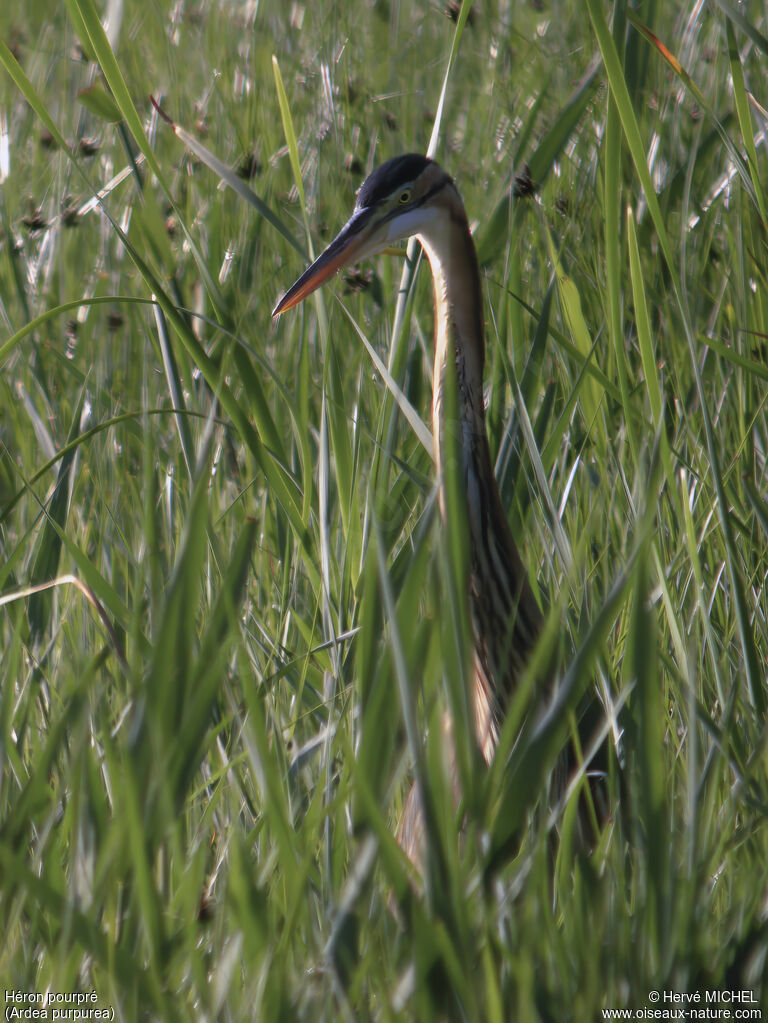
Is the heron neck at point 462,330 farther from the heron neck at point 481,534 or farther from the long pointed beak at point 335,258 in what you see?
the long pointed beak at point 335,258

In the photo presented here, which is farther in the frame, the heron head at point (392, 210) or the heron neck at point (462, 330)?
the heron head at point (392, 210)

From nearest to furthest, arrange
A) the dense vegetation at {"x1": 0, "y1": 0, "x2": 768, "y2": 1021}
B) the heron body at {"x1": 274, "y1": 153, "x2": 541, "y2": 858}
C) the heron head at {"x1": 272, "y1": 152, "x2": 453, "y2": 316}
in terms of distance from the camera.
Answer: the dense vegetation at {"x1": 0, "y1": 0, "x2": 768, "y2": 1021}, the heron body at {"x1": 274, "y1": 153, "x2": 541, "y2": 858}, the heron head at {"x1": 272, "y1": 152, "x2": 453, "y2": 316}

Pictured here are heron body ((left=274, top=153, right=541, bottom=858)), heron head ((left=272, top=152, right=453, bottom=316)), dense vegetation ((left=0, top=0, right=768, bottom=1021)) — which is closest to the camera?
dense vegetation ((left=0, top=0, right=768, bottom=1021))

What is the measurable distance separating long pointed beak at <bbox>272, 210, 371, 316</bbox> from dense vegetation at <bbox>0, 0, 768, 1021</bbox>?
6cm

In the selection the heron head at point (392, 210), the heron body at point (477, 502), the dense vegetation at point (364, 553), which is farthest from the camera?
the heron head at point (392, 210)

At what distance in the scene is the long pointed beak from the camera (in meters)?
1.57

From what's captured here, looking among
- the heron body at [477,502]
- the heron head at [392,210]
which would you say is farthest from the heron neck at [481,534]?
the heron head at [392,210]

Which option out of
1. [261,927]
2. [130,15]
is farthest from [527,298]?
[130,15]

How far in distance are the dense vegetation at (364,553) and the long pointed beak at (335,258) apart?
0.21 feet

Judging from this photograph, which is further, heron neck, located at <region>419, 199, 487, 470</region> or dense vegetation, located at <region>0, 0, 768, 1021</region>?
heron neck, located at <region>419, 199, 487, 470</region>

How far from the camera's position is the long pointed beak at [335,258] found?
157cm

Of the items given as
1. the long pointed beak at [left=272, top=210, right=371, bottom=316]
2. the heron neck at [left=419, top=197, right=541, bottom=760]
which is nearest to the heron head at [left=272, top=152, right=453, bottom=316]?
the long pointed beak at [left=272, top=210, right=371, bottom=316]

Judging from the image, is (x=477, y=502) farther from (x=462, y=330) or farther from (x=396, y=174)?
(x=396, y=174)

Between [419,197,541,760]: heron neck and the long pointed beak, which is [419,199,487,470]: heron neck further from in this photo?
the long pointed beak
